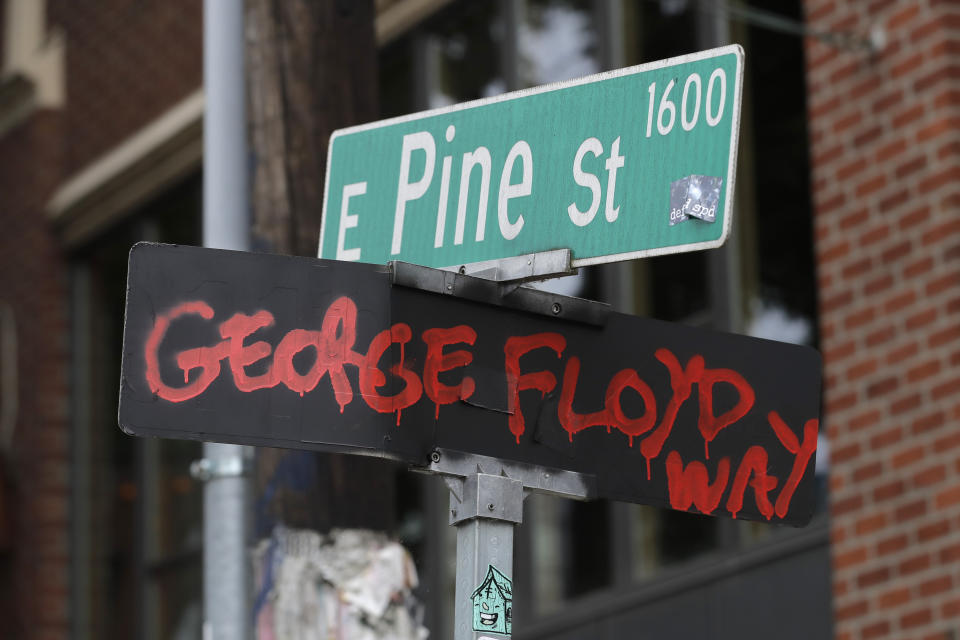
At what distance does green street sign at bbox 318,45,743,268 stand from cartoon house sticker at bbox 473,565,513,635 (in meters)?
0.61

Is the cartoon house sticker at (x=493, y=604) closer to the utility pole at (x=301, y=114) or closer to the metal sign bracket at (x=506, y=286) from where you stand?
the metal sign bracket at (x=506, y=286)

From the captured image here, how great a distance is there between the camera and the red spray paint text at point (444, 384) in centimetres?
311

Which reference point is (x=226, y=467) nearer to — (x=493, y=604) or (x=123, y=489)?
(x=493, y=604)

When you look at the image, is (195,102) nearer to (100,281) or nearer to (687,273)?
(100,281)

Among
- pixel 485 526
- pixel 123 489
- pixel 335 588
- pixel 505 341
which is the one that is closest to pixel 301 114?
pixel 335 588

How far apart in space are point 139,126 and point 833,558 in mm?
6912

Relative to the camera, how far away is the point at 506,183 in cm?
337

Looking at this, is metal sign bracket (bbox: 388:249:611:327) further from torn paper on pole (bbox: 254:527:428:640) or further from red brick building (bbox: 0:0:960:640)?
red brick building (bbox: 0:0:960:640)

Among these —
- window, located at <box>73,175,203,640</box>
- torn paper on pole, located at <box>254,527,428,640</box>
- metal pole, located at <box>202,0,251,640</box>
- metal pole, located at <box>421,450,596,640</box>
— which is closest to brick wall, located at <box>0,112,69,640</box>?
window, located at <box>73,175,203,640</box>

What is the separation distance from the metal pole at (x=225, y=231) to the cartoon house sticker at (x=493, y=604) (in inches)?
60.5

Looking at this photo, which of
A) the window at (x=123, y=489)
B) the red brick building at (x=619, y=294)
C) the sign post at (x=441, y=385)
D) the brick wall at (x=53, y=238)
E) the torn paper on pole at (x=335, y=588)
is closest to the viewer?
the sign post at (x=441, y=385)

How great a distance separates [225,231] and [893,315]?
272 centimetres

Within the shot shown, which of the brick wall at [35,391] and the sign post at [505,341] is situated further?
the brick wall at [35,391]

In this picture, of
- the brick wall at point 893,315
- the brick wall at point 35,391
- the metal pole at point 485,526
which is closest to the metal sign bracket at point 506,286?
the metal pole at point 485,526
